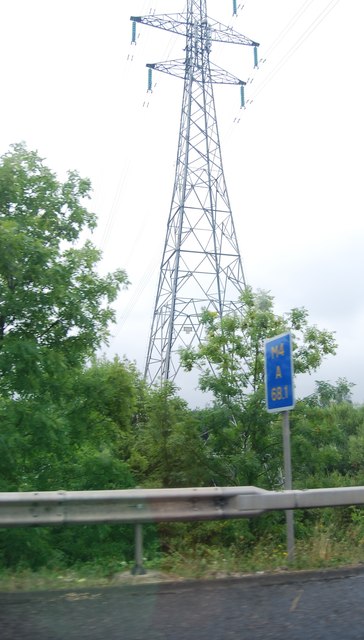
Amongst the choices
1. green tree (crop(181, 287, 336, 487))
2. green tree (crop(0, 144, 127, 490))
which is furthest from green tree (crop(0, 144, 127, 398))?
green tree (crop(181, 287, 336, 487))

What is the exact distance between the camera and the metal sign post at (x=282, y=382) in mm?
7082

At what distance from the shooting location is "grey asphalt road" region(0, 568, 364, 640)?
412 cm

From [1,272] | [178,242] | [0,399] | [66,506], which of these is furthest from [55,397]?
[178,242]

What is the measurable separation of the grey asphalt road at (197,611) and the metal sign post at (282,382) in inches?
68.7

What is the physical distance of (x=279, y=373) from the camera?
7.46 metres

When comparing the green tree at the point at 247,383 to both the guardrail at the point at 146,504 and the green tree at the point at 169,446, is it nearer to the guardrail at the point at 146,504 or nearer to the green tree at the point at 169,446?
the green tree at the point at 169,446

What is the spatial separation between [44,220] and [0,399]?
3.98m

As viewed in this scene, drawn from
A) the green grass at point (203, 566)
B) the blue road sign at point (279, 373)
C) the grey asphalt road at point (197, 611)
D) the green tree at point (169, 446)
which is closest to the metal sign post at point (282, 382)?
the blue road sign at point (279, 373)

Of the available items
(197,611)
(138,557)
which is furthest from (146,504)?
(197,611)

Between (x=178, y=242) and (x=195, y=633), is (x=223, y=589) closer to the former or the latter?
(x=195, y=633)

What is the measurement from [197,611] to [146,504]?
1.23 m

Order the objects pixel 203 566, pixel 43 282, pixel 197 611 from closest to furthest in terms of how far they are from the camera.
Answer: pixel 197 611, pixel 203 566, pixel 43 282

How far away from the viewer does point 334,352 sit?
57.9 ft

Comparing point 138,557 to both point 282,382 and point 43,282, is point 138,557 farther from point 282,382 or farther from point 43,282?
point 43,282
